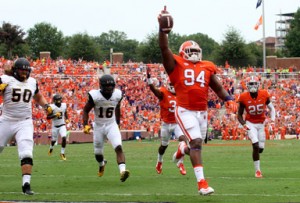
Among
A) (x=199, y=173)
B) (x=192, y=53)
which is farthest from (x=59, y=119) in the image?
(x=199, y=173)

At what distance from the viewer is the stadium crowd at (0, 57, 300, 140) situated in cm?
4100

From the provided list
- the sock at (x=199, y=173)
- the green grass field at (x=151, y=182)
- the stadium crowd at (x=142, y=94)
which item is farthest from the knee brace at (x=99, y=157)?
the stadium crowd at (x=142, y=94)

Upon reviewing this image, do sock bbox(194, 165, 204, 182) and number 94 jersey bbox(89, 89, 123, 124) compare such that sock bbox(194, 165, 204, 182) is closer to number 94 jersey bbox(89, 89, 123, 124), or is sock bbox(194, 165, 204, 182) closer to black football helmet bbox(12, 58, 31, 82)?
black football helmet bbox(12, 58, 31, 82)

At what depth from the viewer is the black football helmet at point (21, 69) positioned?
38.7 feet

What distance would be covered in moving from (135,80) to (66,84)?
196 inches

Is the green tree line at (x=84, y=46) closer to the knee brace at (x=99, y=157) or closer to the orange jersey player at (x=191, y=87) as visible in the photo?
the knee brace at (x=99, y=157)

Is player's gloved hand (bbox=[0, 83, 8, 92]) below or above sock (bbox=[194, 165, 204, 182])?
above

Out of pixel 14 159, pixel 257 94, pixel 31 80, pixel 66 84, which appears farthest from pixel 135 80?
pixel 31 80

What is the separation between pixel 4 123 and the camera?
39.4 feet

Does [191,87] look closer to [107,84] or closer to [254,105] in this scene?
[107,84]

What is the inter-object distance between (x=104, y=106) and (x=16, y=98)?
262 cm

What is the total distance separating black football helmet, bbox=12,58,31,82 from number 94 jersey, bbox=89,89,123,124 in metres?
2.32

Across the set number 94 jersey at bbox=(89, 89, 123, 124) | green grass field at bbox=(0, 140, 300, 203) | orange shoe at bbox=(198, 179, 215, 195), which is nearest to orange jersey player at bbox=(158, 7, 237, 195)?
orange shoe at bbox=(198, 179, 215, 195)

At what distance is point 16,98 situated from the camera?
1188 cm
